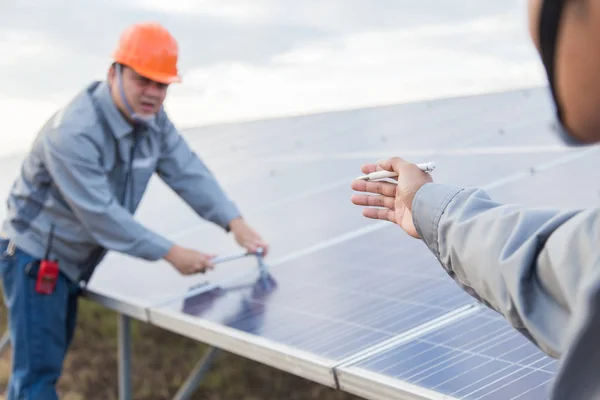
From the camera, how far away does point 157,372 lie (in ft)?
21.2

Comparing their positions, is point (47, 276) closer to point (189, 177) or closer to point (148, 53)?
point (189, 177)

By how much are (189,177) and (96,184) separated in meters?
0.80

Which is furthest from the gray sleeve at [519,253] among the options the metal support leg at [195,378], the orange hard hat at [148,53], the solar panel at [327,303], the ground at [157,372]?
the ground at [157,372]

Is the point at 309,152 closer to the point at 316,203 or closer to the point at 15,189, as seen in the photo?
the point at 316,203

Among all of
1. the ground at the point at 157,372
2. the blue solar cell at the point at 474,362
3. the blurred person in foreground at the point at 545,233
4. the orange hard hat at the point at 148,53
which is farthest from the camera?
the ground at the point at 157,372

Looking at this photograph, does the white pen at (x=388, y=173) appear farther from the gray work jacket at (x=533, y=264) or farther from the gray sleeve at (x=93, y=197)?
the gray sleeve at (x=93, y=197)

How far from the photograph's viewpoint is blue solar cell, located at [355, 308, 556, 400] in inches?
97.4

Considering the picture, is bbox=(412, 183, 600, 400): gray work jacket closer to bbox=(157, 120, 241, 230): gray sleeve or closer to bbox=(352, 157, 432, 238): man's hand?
bbox=(352, 157, 432, 238): man's hand

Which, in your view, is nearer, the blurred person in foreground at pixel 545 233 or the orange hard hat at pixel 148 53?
the blurred person in foreground at pixel 545 233

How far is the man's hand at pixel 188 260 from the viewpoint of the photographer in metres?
4.23

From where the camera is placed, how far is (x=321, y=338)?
10.5 feet

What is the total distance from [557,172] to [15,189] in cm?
308

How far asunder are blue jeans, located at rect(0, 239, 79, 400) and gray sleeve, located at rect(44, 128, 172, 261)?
19.1 inches

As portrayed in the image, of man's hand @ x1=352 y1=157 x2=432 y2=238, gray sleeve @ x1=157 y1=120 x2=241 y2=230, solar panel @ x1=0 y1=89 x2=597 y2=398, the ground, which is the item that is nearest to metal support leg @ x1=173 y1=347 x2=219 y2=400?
solar panel @ x1=0 y1=89 x2=597 y2=398
